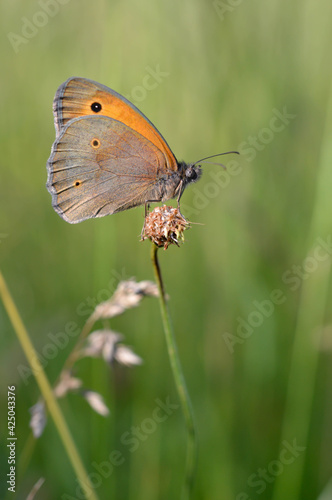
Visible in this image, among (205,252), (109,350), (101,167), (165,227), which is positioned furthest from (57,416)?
(205,252)

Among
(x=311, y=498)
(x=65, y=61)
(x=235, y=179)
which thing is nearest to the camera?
(x=311, y=498)

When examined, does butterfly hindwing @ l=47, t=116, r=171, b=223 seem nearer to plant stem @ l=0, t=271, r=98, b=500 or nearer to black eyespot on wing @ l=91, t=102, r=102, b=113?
black eyespot on wing @ l=91, t=102, r=102, b=113

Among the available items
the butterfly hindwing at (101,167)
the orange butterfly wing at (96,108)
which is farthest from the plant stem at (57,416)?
the orange butterfly wing at (96,108)

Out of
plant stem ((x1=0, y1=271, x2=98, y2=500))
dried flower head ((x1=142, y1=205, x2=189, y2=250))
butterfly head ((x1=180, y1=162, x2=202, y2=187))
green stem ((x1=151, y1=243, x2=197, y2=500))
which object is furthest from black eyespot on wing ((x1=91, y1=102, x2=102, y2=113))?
green stem ((x1=151, y1=243, x2=197, y2=500))

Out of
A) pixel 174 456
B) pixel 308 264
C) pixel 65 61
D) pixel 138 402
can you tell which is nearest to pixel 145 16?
pixel 65 61

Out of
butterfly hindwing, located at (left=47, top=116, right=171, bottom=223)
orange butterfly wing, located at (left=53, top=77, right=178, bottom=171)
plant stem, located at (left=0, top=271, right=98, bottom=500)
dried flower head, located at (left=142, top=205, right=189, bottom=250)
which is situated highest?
orange butterfly wing, located at (left=53, top=77, right=178, bottom=171)

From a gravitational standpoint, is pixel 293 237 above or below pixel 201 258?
above

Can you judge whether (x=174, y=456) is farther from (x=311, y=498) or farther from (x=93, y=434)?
(x=311, y=498)
